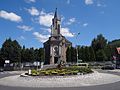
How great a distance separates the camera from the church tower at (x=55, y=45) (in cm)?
12256

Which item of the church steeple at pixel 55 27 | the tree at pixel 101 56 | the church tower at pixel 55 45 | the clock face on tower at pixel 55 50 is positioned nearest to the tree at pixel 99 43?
the tree at pixel 101 56

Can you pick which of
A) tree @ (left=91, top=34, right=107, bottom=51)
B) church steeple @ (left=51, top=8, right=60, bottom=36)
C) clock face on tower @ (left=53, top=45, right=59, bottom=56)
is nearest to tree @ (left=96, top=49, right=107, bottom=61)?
tree @ (left=91, top=34, right=107, bottom=51)

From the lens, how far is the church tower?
402 feet

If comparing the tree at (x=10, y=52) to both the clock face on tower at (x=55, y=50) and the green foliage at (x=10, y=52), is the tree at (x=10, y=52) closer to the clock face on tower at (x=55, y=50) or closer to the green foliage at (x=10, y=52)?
the green foliage at (x=10, y=52)

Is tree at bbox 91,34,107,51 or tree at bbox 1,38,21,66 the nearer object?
tree at bbox 1,38,21,66

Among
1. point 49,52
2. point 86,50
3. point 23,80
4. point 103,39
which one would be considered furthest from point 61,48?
point 23,80

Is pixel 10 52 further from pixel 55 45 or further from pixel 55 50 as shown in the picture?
pixel 55 45

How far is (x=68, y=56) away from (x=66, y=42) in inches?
558

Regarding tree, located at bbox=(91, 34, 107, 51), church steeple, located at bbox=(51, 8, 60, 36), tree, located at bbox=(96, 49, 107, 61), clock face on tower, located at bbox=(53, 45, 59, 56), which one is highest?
church steeple, located at bbox=(51, 8, 60, 36)

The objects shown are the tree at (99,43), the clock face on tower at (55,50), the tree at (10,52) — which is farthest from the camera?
the tree at (99,43)

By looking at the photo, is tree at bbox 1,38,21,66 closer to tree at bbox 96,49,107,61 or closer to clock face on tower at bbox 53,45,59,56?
clock face on tower at bbox 53,45,59,56

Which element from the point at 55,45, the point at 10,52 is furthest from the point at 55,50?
the point at 10,52

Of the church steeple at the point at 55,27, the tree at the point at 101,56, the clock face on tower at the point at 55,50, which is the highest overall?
the church steeple at the point at 55,27

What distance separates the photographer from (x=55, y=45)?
125188 millimetres
